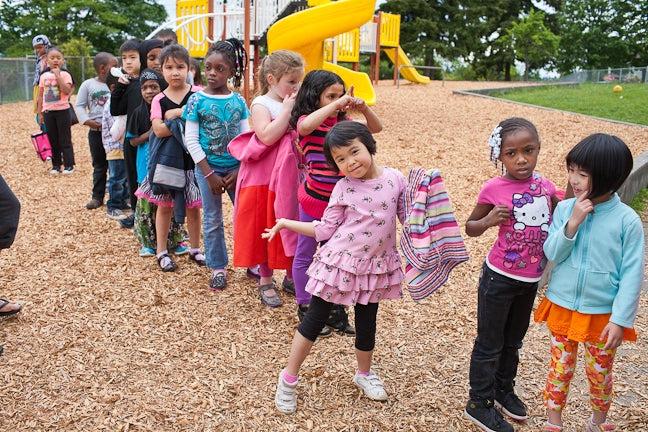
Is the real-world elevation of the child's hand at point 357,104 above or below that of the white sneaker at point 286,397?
above

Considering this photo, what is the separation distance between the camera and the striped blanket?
2.83 m

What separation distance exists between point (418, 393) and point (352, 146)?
139 cm

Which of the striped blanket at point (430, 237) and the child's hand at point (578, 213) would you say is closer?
the child's hand at point (578, 213)

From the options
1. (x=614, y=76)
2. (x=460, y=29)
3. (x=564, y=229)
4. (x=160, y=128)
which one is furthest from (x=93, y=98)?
(x=460, y=29)

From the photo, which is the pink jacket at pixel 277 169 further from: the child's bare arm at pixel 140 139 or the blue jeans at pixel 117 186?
the blue jeans at pixel 117 186

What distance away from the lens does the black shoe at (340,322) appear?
12.9 ft

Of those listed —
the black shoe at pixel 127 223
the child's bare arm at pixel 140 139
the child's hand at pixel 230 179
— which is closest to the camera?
the child's hand at pixel 230 179

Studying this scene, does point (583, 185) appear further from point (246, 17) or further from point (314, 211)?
point (246, 17)

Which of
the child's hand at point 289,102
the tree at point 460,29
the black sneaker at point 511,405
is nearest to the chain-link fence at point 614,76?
the tree at point 460,29

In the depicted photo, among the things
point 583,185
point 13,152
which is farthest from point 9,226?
point 13,152

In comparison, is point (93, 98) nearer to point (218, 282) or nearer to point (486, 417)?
point (218, 282)

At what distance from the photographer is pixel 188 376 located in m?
3.39

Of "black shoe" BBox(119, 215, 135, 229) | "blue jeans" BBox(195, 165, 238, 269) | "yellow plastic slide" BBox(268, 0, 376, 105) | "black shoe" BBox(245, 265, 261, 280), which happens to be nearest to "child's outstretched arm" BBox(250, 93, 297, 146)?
"blue jeans" BBox(195, 165, 238, 269)

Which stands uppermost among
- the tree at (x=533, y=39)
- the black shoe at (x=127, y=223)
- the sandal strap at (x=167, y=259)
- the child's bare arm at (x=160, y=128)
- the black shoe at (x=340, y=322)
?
the tree at (x=533, y=39)
